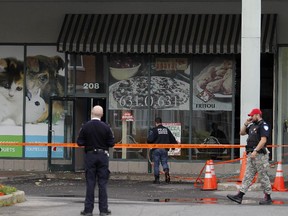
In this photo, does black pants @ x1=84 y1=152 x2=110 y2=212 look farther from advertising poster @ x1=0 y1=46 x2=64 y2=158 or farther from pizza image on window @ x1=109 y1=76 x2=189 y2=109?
advertising poster @ x1=0 y1=46 x2=64 y2=158

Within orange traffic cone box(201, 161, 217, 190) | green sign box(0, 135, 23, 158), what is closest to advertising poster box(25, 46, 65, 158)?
green sign box(0, 135, 23, 158)

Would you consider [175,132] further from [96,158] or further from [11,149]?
[96,158]

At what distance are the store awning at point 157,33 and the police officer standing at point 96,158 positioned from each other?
927 cm

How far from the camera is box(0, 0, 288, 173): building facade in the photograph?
1991 centimetres

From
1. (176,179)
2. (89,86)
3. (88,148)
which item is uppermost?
(89,86)

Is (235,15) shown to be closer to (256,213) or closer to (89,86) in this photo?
(89,86)

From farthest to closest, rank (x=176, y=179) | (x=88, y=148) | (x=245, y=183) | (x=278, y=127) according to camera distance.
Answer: (x=278, y=127), (x=176, y=179), (x=245, y=183), (x=88, y=148)

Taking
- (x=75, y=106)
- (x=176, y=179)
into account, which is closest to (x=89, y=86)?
(x=75, y=106)

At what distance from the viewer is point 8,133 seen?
21031mm

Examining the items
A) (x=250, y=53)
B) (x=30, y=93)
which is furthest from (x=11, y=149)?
(x=250, y=53)

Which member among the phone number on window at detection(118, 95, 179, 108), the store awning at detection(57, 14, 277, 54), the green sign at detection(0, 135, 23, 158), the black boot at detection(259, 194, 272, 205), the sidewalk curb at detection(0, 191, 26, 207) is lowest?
the black boot at detection(259, 194, 272, 205)

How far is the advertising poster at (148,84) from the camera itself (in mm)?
20438

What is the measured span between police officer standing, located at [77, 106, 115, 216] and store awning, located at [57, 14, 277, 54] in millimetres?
9274

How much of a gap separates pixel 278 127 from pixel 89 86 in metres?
6.20
